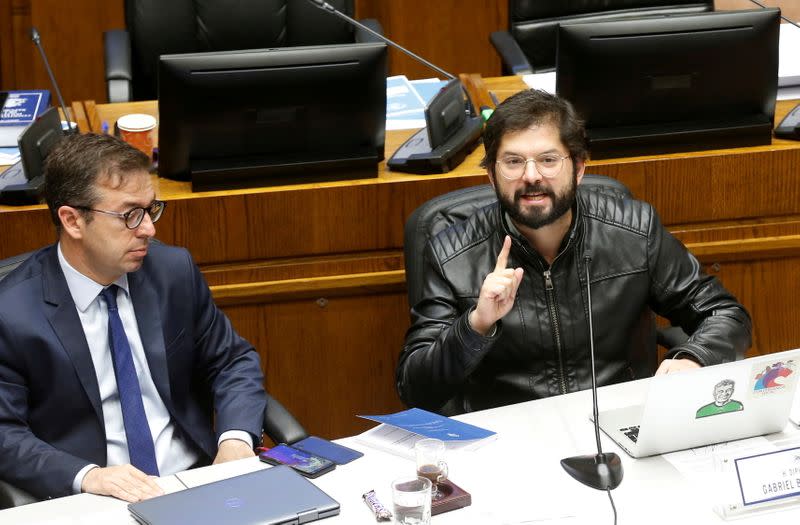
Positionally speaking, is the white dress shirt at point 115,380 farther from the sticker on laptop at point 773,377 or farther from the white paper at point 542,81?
the white paper at point 542,81

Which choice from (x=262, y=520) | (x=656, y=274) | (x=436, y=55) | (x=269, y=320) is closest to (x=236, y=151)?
(x=269, y=320)

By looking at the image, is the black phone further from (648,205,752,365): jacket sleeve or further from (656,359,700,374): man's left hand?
(656,359,700,374): man's left hand

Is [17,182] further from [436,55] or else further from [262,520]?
[436,55]

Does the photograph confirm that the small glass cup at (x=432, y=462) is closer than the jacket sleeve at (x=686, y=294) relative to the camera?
Yes

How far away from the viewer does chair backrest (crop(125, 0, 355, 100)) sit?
4.11 meters

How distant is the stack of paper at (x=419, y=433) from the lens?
83.0 inches

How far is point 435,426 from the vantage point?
213 cm

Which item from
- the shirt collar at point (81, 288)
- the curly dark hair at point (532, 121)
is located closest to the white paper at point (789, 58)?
the curly dark hair at point (532, 121)

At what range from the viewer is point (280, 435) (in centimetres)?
235

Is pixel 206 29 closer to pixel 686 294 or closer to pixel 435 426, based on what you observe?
pixel 686 294

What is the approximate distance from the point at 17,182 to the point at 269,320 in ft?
2.28

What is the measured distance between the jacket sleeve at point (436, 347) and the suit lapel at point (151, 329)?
0.48 metres

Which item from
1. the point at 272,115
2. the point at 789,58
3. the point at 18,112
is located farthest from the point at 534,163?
the point at 18,112

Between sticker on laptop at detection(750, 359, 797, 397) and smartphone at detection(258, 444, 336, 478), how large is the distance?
2.37ft
